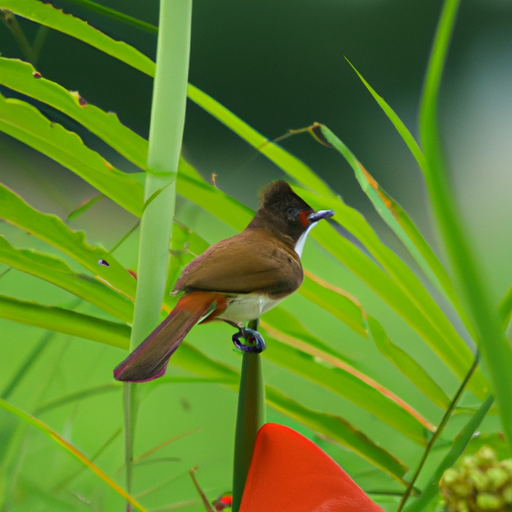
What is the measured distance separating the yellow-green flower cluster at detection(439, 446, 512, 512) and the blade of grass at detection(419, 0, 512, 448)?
1 cm

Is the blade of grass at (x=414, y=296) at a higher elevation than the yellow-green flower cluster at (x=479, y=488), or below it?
higher

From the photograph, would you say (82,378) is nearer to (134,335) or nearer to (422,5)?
(134,335)

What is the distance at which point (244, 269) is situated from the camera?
22 cm

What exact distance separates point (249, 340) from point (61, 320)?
146 millimetres

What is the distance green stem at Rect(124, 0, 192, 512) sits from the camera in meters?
0.27

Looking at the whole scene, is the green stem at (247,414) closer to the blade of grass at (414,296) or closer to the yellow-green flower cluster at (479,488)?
the yellow-green flower cluster at (479,488)

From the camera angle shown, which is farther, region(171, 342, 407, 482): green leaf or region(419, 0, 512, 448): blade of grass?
region(171, 342, 407, 482): green leaf

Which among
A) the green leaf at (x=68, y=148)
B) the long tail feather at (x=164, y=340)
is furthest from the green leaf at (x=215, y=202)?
the long tail feather at (x=164, y=340)

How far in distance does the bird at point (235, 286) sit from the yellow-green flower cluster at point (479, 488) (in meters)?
0.07

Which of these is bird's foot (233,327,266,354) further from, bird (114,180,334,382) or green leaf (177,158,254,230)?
green leaf (177,158,254,230)

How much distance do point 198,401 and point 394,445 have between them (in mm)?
216

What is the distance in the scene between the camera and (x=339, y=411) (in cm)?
59

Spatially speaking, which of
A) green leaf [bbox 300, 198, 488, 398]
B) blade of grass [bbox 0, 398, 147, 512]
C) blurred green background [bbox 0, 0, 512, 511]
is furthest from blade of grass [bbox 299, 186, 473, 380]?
blade of grass [bbox 0, 398, 147, 512]

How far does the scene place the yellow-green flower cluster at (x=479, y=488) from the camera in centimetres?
13
